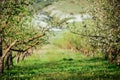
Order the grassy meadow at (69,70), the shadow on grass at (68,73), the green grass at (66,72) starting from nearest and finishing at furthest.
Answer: the shadow on grass at (68,73), the green grass at (66,72), the grassy meadow at (69,70)

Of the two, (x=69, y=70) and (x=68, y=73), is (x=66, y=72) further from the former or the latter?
(x=69, y=70)

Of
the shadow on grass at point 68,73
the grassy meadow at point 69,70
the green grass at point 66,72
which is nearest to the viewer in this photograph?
the shadow on grass at point 68,73

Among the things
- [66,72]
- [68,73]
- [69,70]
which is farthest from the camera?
[69,70]

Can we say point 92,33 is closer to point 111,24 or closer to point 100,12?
point 100,12

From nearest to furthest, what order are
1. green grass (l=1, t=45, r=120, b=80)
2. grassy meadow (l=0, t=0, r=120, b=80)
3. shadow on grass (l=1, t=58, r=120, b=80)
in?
1. shadow on grass (l=1, t=58, r=120, b=80)
2. green grass (l=1, t=45, r=120, b=80)
3. grassy meadow (l=0, t=0, r=120, b=80)

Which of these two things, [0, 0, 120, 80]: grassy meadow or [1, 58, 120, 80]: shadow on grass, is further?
[0, 0, 120, 80]: grassy meadow

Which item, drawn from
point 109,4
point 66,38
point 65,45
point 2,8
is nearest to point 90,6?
point 109,4

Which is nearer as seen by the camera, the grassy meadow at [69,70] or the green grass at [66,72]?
the green grass at [66,72]

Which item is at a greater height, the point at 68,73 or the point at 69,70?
the point at 68,73

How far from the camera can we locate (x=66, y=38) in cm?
17012

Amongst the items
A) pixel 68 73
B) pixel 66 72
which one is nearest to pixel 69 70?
pixel 66 72

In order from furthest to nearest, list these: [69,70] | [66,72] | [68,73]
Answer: [69,70], [66,72], [68,73]

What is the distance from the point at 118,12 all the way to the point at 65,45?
151m

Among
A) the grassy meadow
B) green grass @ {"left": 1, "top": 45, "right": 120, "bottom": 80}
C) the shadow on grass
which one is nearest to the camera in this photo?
the shadow on grass
